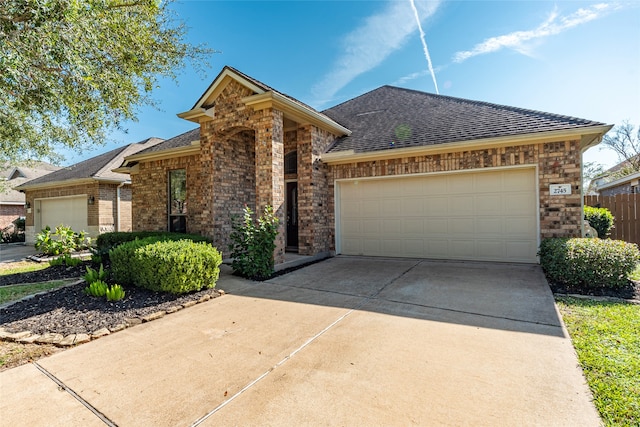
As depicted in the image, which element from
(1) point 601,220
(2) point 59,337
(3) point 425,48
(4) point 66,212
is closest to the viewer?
(2) point 59,337

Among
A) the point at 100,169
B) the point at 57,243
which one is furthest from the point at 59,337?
the point at 100,169

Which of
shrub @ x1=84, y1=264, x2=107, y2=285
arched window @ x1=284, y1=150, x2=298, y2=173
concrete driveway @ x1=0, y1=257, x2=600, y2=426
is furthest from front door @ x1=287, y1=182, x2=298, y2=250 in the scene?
shrub @ x1=84, y1=264, x2=107, y2=285

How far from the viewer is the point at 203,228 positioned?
8617mm

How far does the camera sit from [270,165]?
7289mm

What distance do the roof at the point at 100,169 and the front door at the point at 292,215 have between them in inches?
361

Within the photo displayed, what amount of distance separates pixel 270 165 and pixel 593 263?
21.5ft

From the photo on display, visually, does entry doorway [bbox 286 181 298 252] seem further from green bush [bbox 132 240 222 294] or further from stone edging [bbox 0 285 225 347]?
stone edging [bbox 0 285 225 347]

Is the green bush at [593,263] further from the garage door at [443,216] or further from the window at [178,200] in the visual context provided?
the window at [178,200]

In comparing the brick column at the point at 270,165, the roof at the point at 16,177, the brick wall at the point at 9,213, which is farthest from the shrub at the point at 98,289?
the brick wall at the point at 9,213

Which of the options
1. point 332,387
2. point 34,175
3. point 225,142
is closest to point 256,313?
point 332,387

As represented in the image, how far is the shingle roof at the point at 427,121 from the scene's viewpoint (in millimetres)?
7438

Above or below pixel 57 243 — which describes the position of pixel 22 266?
below

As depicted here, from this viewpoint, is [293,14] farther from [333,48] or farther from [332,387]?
[332,387]

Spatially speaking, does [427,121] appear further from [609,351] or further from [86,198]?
[86,198]
